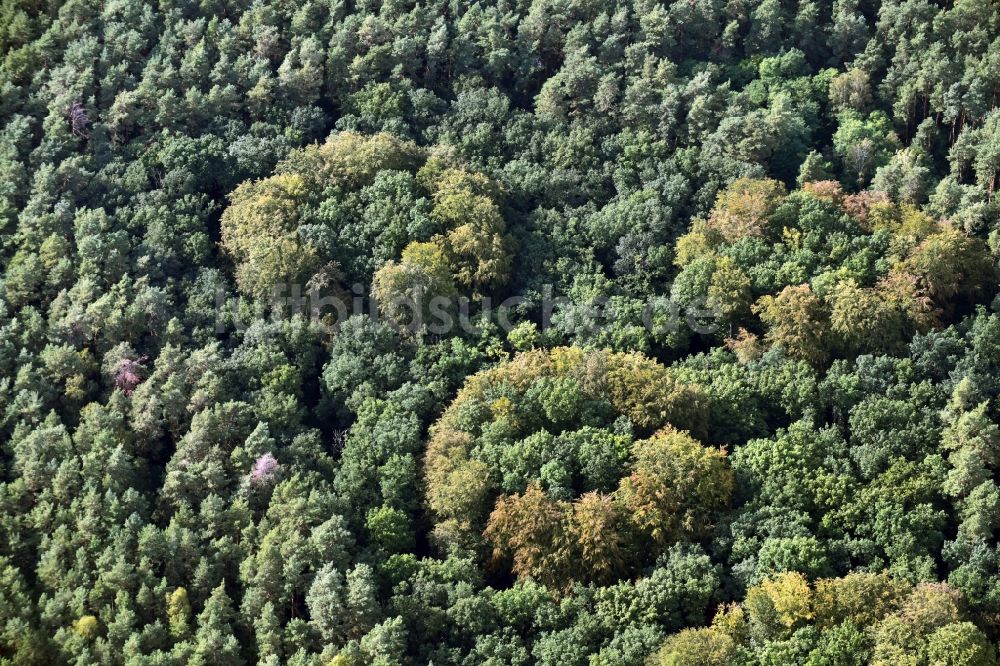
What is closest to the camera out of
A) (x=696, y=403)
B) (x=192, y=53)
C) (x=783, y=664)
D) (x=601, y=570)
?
(x=783, y=664)

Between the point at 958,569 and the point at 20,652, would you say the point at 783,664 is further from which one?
the point at 20,652

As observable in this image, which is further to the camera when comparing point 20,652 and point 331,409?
point 331,409

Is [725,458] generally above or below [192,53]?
below

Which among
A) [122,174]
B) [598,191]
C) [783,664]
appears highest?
[122,174]

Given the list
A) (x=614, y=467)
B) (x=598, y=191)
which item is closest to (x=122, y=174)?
(x=598, y=191)

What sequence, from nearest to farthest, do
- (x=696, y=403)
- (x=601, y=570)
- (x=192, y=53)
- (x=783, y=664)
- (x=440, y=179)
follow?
(x=783, y=664)
(x=601, y=570)
(x=696, y=403)
(x=440, y=179)
(x=192, y=53)

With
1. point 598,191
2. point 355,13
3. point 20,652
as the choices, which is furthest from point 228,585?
point 355,13

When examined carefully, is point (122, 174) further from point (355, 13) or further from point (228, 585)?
point (228, 585)
